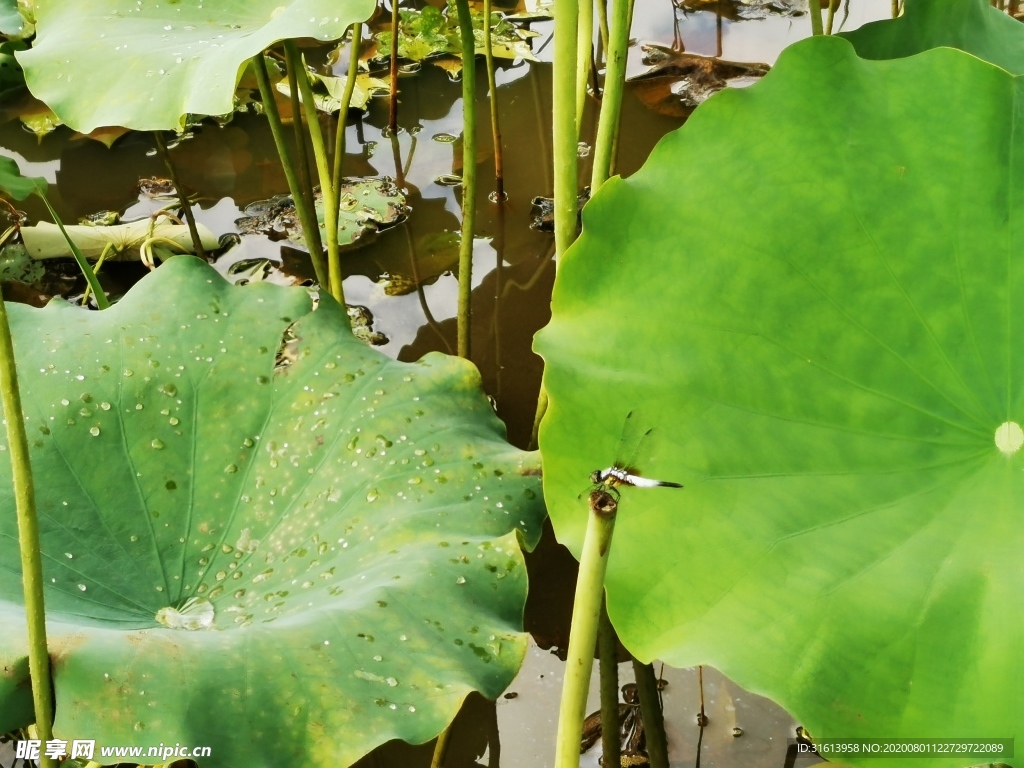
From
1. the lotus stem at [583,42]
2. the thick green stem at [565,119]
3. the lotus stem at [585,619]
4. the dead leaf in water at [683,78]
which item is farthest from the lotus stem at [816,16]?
the dead leaf in water at [683,78]

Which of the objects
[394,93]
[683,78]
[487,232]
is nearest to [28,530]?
[487,232]

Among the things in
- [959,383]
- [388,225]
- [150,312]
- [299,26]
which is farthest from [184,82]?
[388,225]

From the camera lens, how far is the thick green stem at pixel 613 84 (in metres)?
0.96

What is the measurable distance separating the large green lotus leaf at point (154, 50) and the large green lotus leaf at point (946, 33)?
0.68 metres

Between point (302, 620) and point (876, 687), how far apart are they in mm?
569

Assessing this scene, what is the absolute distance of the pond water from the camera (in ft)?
4.37

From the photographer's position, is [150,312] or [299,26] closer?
[299,26]

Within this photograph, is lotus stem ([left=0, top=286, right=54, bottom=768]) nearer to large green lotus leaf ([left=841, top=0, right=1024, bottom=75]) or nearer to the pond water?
the pond water

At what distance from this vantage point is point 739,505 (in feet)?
2.81

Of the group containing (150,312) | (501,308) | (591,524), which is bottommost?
(501,308)

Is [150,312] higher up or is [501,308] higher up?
[150,312]

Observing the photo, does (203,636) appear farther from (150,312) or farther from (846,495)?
(846,495)

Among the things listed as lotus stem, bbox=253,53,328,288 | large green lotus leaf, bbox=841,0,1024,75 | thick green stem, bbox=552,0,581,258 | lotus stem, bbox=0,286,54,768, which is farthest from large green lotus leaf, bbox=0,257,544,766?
large green lotus leaf, bbox=841,0,1024,75

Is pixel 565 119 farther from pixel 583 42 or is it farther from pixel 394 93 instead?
pixel 394 93
